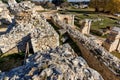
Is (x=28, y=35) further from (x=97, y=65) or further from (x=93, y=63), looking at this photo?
(x=97, y=65)

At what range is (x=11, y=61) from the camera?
35.3 feet

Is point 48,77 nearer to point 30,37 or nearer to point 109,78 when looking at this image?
point 109,78

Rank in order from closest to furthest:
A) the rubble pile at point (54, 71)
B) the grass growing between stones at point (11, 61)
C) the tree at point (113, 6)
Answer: the rubble pile at point (54, 71) < the grass growing between stones at point (11, 61) < the tree at point (113, 6)

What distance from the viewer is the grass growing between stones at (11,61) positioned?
10242mm

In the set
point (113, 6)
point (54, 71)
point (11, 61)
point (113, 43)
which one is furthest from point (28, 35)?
point (113, 6)

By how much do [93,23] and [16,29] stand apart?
2204cm

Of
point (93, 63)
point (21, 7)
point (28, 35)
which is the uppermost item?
point (21, 7)

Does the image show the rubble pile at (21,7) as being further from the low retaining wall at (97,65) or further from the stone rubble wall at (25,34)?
the low retaining wall at (97,65)

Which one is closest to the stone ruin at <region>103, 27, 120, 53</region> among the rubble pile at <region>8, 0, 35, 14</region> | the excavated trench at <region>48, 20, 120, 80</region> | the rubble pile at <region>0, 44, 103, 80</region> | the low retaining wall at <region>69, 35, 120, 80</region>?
the excavated trench at <region>48, 20, 120, 80</region>

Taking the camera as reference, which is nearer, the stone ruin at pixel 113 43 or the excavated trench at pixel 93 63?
the excavated trench at pixel 93 63

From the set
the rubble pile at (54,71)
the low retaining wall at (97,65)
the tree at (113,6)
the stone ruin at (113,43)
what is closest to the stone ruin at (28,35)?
the low retaining wall at (97,65)

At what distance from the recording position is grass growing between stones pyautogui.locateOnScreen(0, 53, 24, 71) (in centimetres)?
1024

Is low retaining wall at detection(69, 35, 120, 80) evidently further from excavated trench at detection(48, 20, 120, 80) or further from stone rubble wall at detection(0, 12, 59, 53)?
stone rubble wall at detection(0, 12, 59, 53)

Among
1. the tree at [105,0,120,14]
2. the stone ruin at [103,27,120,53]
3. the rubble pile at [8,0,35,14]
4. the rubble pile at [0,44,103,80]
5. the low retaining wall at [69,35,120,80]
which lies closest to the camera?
the rubble pile at [0,44,103,80]
